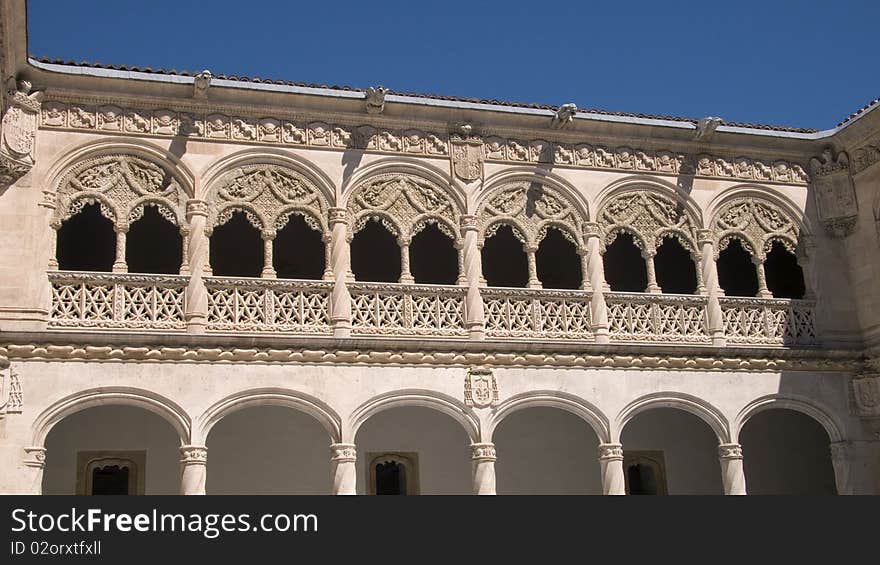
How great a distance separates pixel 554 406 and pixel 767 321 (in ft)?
11.5

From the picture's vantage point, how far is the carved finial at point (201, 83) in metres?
13.2

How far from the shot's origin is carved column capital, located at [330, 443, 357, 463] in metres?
13.0

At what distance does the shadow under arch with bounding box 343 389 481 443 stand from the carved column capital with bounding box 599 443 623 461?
1725mm

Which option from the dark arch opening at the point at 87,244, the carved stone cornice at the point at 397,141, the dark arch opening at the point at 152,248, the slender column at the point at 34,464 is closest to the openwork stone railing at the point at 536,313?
the carved stone cornice at the point at 397,141

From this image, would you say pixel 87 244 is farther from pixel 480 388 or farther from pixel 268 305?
pixel 480 388

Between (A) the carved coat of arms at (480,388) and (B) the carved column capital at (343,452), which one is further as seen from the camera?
(A) the carved coat of arms at (480,388)

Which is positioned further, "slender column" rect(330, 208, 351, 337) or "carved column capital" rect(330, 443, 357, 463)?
"slender column" rect(330, 208, 351, 337)

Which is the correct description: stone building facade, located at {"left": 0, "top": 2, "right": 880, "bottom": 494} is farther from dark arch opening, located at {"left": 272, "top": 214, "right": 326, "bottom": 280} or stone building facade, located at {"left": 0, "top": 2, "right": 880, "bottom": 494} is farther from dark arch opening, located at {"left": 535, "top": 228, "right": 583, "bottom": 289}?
dark arch opening, located at {"left": 535, "top": 228, "right": 583, "bottom": 289}

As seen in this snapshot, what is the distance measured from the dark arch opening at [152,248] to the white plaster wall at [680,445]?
7404 mm

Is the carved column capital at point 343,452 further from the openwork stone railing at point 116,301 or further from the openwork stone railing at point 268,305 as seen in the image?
the openwork stone railing at point 116,301

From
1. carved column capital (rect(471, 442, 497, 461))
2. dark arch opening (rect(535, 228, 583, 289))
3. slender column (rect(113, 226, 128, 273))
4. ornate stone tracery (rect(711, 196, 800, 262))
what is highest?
dark arch opening (rect(535, 228, 583, 289))

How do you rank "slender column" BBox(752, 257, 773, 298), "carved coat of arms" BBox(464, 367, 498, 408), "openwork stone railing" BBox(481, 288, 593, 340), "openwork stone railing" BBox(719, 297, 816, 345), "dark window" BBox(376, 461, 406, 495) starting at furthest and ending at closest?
1. "dark window" BBox(376, 461, 406, 495)
2. "slender column" BBox(752, 257, 773, 298)
3. "openwork stone railing" BBox(719, 297, 816, 345)
4. "openwork stone railing" BBox(481, 288, 593, 340)
5. "carved coat of arms" BBox(464, 367, 498, 408)

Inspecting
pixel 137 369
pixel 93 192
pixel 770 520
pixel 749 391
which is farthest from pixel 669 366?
pixel 93 192

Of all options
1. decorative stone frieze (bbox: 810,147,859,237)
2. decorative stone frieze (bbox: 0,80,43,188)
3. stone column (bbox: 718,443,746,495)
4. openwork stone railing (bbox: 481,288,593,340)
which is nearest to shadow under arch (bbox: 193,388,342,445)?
openwork stone railing (bbox: 481,288,593,340)
